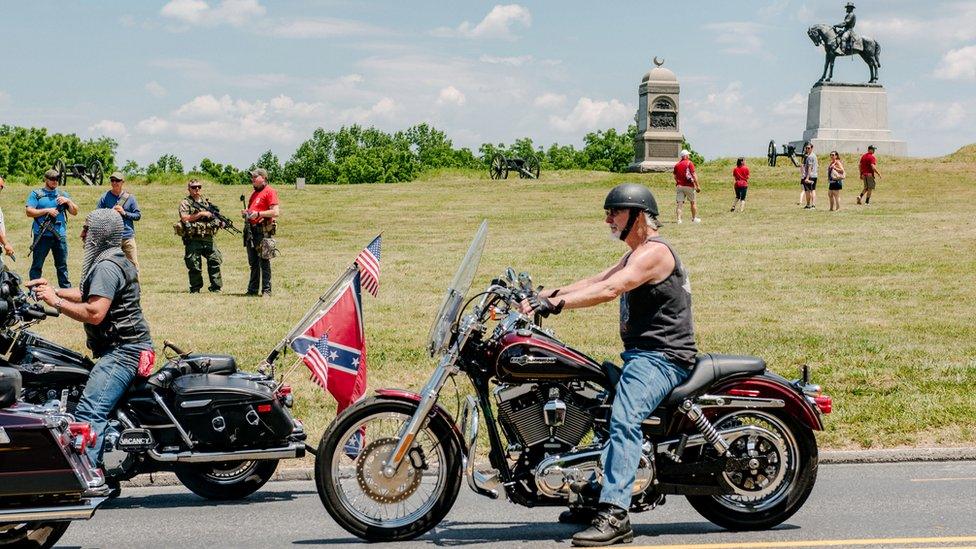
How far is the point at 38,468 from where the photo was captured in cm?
523

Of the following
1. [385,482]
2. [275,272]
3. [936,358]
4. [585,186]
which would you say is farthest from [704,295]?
[585,186]

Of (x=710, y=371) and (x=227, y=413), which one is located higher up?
(x=710, y=371)

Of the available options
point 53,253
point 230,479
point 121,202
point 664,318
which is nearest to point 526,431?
point 664,318

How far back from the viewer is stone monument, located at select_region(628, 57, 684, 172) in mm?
50469

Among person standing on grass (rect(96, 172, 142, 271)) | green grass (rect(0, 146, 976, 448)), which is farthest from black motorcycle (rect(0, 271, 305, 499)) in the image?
person standing on grass (rect(96, 172, 142, 271))

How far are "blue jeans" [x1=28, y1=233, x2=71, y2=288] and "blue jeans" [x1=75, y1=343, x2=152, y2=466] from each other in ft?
40.7

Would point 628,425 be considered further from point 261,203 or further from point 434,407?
point 261,203

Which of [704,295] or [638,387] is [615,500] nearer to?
[638,387]

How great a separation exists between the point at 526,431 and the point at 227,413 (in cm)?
200

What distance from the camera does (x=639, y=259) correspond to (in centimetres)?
587

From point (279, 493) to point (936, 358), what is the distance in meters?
7.48

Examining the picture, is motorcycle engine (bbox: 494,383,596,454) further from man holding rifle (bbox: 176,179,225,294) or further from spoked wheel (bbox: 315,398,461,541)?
man holding rifle (bbox: 176,179,225,294)

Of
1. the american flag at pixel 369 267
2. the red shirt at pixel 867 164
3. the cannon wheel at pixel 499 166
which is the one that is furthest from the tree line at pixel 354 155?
the american flag at pixel 369 267

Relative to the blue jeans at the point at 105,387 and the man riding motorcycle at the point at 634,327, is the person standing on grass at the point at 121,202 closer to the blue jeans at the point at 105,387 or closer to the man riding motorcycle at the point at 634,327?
the blue jeans at the point at 105,387
